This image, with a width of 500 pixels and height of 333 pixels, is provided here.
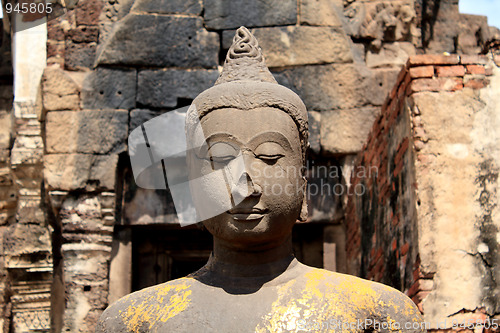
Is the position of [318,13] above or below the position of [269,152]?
above

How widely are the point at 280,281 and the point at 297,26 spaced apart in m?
4.59

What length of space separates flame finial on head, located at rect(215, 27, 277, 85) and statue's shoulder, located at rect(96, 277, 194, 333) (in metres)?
1.16

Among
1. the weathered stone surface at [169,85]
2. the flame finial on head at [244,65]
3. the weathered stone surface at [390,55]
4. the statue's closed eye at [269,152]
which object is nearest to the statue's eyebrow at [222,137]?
the statue's closed eye at [269,152]

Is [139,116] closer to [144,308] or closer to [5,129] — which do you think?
[5,129]

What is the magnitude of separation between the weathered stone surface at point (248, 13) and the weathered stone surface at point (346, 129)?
3.58 feet

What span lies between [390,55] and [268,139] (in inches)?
183

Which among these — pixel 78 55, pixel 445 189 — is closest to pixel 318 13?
pixel 78 55

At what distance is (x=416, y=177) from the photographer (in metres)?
5.48

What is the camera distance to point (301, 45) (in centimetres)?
813

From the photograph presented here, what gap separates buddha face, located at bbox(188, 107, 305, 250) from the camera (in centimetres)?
391

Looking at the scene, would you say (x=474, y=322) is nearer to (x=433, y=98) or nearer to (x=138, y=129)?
(x=433, y=98)

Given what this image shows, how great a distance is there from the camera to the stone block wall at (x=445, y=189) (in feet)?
17.3

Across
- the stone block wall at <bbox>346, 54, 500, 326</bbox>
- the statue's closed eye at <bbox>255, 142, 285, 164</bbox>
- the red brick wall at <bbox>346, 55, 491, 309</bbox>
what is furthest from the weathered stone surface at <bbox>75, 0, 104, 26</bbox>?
the statue's closed eye at <bbox>255, 142, 285, 164</bbox>

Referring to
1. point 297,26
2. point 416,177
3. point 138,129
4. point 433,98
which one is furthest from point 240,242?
point 297,26
